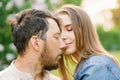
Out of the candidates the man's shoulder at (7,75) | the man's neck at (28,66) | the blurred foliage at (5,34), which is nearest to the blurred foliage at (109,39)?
the blurred foliage at (5,34)

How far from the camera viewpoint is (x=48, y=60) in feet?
11.9

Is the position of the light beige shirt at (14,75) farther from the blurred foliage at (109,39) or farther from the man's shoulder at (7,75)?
the blurred foliage at (109,39)

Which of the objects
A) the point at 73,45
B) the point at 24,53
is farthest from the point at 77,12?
the point at 24,53

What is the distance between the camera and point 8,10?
20.2 ft

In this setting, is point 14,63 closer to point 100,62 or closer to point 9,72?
point 9,72

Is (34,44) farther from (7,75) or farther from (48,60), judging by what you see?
(7,75)

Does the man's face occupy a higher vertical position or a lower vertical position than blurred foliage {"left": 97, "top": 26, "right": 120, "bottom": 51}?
higher

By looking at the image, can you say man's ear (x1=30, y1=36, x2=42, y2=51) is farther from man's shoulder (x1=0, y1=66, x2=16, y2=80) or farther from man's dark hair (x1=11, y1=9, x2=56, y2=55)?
man's shoulder (x1=0, y1=66, x2=16, y2=80)

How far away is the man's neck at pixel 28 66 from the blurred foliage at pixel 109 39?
28.6 metres

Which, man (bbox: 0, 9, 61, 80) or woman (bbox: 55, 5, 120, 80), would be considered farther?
man (bbox: 0, 9, 61, 80)

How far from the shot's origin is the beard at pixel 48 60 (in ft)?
11.9

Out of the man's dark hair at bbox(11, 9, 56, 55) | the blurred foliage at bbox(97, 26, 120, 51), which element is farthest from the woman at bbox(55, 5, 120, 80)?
the blurred foliage at bbox(97, 26, 120, 51)

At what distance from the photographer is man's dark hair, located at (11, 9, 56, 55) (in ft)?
11.9

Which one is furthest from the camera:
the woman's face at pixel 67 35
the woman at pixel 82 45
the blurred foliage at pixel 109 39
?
the blurred foliage at pixel 109 39
